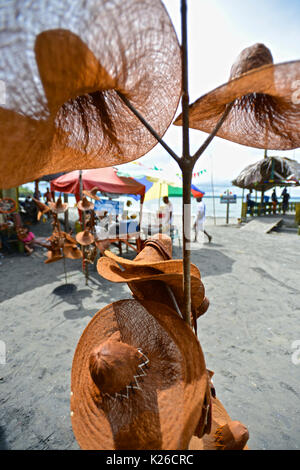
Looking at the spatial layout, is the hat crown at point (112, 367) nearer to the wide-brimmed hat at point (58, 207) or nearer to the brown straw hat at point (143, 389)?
the brown straw hat at point (143, 389)

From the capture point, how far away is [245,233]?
10.9 meters

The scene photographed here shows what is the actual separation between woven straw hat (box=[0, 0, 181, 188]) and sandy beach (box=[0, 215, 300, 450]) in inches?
87.4

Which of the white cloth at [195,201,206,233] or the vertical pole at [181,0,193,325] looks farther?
the white cloth at [195,201,206,233]

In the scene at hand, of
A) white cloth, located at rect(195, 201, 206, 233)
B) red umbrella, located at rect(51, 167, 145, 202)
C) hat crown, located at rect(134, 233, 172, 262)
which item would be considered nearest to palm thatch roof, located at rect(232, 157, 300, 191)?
white cloth, located at rect(195, 201, 206, 233)

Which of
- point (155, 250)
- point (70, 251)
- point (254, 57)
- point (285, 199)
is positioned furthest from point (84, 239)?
point (285, 199)

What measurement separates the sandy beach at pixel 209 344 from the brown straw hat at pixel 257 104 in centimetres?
217

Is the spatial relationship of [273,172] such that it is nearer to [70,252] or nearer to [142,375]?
[70,252]

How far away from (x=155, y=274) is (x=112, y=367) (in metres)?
0.31

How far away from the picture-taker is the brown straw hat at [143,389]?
0.61 metres

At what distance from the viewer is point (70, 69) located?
47cm

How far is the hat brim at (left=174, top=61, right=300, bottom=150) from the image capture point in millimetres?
523

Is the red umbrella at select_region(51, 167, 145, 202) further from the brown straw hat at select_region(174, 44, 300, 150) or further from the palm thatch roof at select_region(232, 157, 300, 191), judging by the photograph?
the palm thatch roof at select_region(232, 157, 300, 191)

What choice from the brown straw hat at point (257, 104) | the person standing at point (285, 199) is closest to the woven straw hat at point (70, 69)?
the brown straw hat at point (257, 104)

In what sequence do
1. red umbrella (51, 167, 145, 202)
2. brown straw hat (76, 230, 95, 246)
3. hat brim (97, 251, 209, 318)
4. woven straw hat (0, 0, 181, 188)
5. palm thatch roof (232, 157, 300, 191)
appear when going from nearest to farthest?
woven straw hat (0, 0, 181, 188), hat brim (97, 251, 209, 318), brown straw hat (76, 230, 95, 246), red umbrella (51, 167, 145, 202), palm thatch roof (232, 157, 300, 191)
